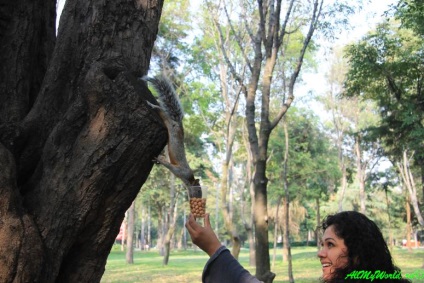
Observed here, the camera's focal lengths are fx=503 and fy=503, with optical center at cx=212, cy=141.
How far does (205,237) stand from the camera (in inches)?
66.7

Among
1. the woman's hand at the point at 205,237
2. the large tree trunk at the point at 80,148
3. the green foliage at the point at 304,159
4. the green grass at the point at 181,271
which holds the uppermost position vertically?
the green foliage at the point at 304,159

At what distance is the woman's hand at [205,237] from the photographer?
5.51 ft

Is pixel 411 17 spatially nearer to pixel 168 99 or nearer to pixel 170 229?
pixel 168 99

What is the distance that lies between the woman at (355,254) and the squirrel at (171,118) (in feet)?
2.81

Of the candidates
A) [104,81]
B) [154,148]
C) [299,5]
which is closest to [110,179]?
[154,148]

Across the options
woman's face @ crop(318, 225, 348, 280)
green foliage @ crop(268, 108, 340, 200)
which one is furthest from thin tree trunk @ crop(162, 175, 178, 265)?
woman's face @ crop(318, 225, 348, 280)

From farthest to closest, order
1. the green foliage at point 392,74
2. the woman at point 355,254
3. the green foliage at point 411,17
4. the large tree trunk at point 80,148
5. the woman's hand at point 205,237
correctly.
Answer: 1. the green foliage at point 392,74
2. the green foliage at point 411,17
3. the large tree trunk at point 80,148
4. the woman's hand at point 205,237
5. the woman at point 355,254

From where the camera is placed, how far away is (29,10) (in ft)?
10.6

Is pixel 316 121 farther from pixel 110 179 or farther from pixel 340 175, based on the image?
pixel 110 179

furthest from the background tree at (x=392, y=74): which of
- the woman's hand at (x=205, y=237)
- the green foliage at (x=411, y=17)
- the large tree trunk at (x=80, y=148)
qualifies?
the woman's hand at (x=205, y=237)

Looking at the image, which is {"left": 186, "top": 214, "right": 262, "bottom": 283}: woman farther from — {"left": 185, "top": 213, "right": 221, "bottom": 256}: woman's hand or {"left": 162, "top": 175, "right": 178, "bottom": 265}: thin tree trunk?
{"left": 162, "top": 175, "right": 178, "bottom": 265}: thin tree trunk

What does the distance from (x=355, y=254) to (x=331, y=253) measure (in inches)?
3.1

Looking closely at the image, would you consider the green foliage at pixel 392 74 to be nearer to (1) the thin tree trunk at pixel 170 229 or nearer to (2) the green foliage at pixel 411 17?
(2) the green foliage at pixel 411 17

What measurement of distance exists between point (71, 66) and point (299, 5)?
31.4 ft
